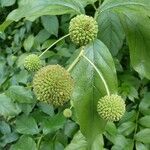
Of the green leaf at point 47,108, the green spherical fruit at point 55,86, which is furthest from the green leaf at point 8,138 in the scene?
the green spherical fruit at point 55,86

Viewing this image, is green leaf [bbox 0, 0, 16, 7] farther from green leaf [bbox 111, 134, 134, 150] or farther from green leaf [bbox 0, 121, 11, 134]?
green leaf [bbox 111, 134, 134, 150]

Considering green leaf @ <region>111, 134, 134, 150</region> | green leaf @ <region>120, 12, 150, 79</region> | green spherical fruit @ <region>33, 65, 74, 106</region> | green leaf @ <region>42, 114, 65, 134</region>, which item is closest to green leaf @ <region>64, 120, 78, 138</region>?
green leaf @ <region>42, 114, 65, 134</region>

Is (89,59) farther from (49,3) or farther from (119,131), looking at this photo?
(119,131)

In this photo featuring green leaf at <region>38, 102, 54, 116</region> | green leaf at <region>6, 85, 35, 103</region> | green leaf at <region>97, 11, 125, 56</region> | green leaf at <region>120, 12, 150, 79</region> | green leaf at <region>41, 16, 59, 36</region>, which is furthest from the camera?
green leaf at <region>41, 16, 59, 36</region>

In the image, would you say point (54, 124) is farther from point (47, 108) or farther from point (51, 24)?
point (51, 24)

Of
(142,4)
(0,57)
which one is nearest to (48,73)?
(142,4)

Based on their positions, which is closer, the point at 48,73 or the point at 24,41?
the point at 48,73

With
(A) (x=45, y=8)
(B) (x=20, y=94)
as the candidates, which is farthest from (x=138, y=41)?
(B) (x=20, y=94)

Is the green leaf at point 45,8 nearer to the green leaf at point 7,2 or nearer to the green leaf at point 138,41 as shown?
the green leaf at point 138,41
